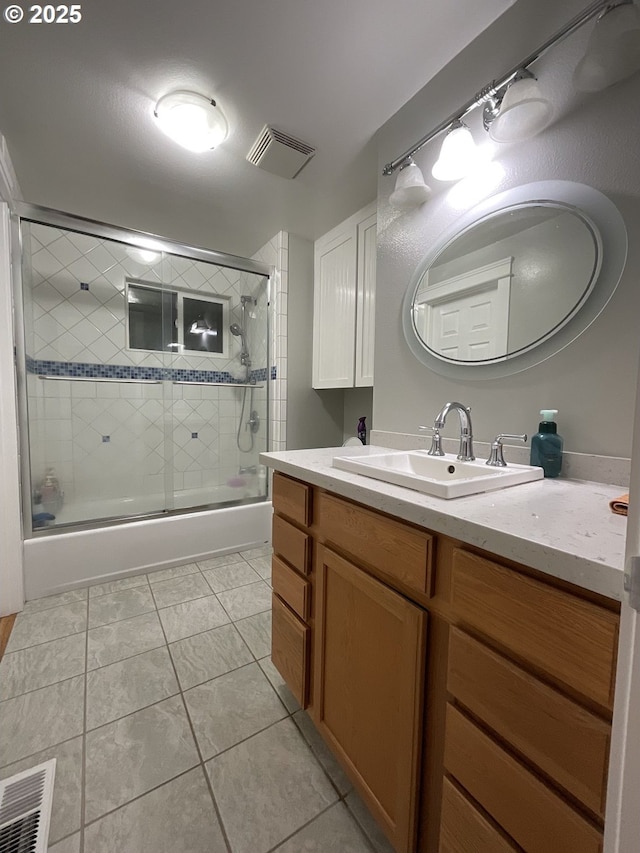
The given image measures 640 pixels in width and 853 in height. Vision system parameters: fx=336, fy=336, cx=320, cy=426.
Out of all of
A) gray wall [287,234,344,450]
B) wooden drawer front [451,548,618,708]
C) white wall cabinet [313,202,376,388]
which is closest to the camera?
wooden drawer front [451,548,618,708]

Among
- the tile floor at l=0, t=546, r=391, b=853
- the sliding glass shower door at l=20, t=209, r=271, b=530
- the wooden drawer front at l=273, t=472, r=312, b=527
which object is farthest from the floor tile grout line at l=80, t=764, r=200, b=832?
the sliding glass shower door at l=20, t=209, r=271, b=530

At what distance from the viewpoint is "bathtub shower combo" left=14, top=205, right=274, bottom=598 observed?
6.31ft

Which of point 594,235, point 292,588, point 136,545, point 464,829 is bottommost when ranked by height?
point 136,545

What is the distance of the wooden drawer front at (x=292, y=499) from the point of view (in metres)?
1.00

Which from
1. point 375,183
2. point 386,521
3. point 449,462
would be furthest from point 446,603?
point 375,183

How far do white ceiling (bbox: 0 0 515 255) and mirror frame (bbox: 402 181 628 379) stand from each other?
0.59 m

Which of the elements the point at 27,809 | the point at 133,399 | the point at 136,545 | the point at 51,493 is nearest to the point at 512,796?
the point at 27,809

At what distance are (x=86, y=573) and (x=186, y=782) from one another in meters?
1.40

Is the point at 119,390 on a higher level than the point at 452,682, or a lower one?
higher

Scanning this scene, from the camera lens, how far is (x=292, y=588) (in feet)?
3.56

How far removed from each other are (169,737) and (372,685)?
758mm

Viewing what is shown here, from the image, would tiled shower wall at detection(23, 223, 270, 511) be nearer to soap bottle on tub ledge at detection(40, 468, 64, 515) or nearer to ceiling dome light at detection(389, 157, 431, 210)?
soap bottle on tub ledge at detection(40, 468, 64, 515)

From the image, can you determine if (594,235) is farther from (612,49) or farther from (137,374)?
(137,374)

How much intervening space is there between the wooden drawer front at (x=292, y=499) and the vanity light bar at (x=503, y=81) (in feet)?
4.38
